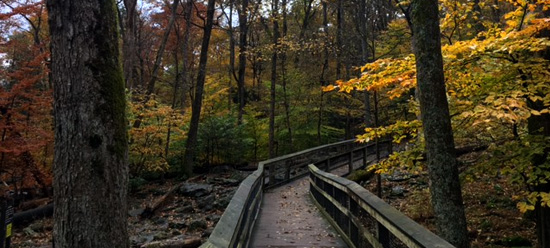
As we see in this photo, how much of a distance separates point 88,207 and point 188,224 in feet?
29.6

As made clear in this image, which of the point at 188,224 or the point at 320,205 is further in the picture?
the point at 188,224

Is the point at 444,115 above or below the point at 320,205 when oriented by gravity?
above

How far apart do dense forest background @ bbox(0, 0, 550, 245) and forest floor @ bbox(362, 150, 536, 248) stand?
1.91 feet

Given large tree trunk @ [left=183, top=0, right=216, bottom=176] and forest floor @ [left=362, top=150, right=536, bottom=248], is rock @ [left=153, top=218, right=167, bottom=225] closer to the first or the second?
large tree trunk @ [left=183, top=0, right=216, bottom=176]

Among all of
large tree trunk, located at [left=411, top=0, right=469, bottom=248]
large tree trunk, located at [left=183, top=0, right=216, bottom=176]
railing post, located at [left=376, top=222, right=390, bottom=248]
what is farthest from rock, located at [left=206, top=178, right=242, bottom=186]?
railing post, located at [left=376, top=222, right=390, bottom=248]

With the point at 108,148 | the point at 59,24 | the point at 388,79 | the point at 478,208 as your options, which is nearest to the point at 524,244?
the point at 478,208

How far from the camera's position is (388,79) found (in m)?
5.84

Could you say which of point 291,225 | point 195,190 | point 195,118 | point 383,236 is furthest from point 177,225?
point 383,236

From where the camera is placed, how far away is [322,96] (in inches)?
773

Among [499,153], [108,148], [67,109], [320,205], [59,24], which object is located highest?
[59,24]

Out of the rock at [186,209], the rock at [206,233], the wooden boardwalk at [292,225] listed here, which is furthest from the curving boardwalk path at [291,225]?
the rock at [186,209]

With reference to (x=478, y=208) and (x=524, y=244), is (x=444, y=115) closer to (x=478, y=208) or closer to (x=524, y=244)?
(x=524, y=244)

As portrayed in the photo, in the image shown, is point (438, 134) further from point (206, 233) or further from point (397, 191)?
point (397, 191)

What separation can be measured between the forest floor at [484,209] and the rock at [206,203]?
6.14 metres
